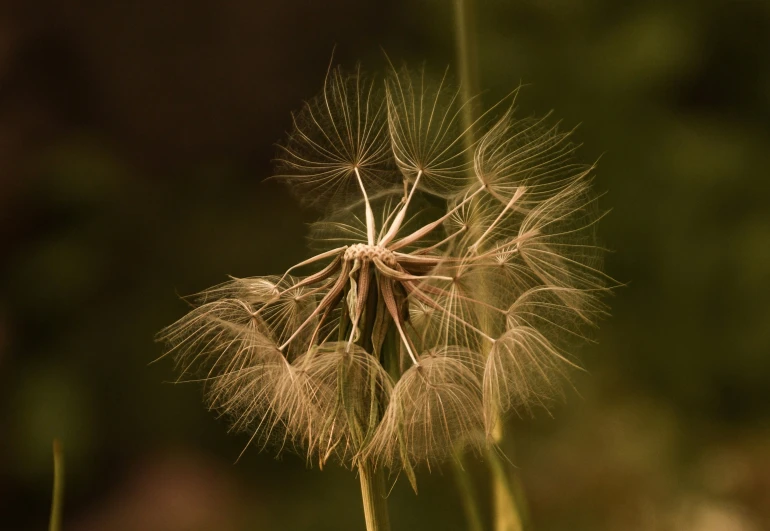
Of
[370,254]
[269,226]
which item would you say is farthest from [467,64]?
[269,226]

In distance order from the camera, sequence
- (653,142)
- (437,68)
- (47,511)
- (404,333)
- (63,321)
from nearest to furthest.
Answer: (404,333) < (437,68) < (47,511) < (63,321) < (653,142)

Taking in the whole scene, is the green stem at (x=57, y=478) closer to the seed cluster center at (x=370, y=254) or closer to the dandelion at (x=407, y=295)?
the dandelion at (x=407, y=295)

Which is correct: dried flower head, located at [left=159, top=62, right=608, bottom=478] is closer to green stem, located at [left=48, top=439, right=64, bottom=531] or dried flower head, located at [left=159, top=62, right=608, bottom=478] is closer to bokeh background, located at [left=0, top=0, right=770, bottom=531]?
green stem, located at [left=48, top=439, right=64, bottom=531]

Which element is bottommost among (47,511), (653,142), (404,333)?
(47,511)

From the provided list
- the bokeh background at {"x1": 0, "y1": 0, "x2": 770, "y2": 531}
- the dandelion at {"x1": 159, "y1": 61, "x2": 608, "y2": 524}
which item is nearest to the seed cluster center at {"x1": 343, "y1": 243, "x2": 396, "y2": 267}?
the dandelion at {"x1": 159, "y1": 61, "x2": 608, "y2": 524}

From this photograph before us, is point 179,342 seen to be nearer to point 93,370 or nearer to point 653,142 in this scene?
point 93,370

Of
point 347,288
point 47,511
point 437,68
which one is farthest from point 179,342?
point 47,511

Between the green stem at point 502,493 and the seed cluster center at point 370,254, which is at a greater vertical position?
the seed cluster center at point 370,254

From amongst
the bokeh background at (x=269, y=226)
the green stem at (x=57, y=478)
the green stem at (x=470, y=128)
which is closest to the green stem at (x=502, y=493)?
the green stem at (x=470, y=128)
